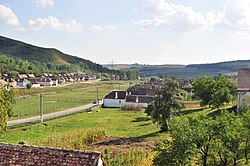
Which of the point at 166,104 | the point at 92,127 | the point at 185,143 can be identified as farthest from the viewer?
the point at 92,127

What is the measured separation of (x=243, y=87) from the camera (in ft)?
136

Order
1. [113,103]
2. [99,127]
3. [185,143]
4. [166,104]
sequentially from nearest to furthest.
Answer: [185,143]
[166,104]
[99,127]
[113,103]

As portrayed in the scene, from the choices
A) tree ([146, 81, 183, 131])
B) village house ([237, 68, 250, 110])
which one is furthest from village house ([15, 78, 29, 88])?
village house ([237, 68, 250, 110])

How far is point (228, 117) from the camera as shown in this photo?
18906 millimetres

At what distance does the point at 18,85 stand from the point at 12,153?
114m

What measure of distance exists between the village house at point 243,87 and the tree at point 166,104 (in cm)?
789

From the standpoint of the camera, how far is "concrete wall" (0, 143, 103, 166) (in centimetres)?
1012

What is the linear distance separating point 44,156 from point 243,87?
1414 inches

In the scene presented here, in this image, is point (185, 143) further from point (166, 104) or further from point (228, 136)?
point (166, 104)

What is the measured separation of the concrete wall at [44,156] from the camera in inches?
399

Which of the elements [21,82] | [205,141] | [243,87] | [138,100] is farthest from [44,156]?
[21,82]

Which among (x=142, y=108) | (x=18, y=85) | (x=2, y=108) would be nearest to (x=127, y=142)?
(x=2, y=108)

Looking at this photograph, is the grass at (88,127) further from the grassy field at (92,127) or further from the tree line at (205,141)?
the tree line at (205,141)

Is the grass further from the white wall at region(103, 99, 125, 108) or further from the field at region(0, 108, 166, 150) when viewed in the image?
the white wall at region(103, 99, 125, 108)
